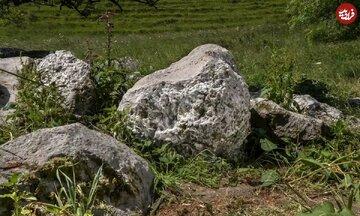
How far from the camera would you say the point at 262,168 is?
23.6 feet

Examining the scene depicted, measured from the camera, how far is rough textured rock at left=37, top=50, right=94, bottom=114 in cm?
777

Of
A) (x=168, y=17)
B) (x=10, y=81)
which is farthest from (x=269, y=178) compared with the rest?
(x=168, y=17)

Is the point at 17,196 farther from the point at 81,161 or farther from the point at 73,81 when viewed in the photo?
the point at 73,81

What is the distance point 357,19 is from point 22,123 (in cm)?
1978

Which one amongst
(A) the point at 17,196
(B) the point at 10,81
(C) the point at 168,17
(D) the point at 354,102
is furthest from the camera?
(C) the point at 168,17

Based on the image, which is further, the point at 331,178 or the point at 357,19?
the point at 357,19

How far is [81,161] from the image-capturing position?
526 cm

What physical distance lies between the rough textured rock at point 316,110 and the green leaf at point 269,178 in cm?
184

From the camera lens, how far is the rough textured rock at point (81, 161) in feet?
16.7

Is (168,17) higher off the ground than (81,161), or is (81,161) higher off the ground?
(81,161)

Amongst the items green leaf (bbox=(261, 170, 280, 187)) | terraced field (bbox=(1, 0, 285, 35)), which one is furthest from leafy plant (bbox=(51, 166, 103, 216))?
terraced field (bbox=(1, 0, 285, 35))

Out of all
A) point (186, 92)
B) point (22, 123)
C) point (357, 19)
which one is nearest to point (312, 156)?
point (186, 92)

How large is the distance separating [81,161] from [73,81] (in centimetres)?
270

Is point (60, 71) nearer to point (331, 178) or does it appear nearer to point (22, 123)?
point (22, 123)
